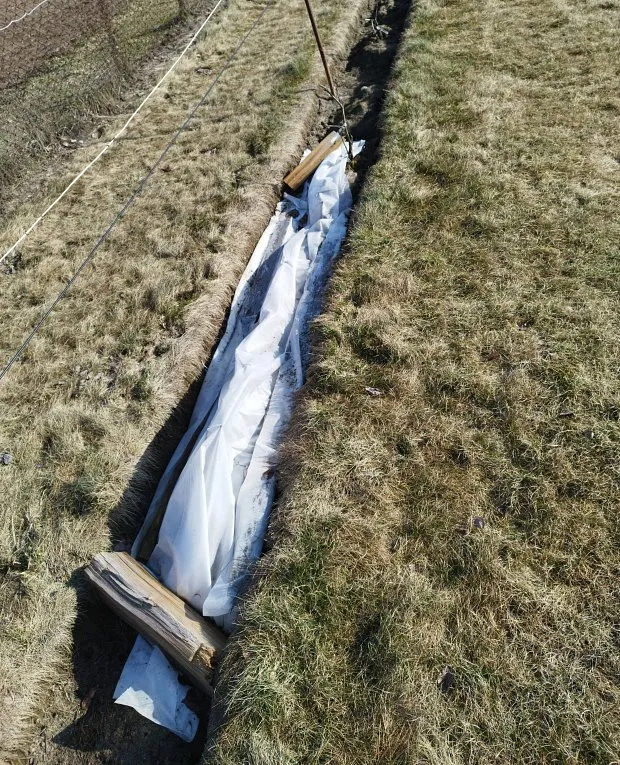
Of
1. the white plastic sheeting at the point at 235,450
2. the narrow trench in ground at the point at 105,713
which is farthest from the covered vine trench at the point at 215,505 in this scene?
the narrow trench in ground at the point at 105,713

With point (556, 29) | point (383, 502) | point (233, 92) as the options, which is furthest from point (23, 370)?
point (556, 29)

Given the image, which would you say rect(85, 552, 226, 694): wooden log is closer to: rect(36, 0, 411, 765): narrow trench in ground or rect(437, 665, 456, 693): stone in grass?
rect(36, 0, 411, 765): narrow trench in ground

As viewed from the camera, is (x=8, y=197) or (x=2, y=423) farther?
(x=8, y=197)

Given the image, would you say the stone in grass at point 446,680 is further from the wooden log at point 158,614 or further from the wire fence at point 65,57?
the wire fence at point 65,57

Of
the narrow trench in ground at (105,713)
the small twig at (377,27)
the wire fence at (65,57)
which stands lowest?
the narrow trench in ground at (105,713)

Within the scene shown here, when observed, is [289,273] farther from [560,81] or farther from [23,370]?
[560,81]
